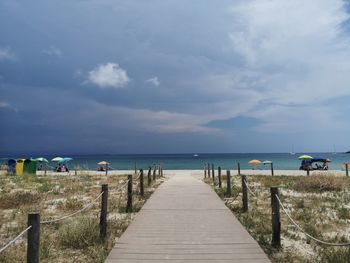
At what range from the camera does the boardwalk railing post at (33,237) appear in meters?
4.46

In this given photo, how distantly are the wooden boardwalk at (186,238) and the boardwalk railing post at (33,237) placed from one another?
1.40 metres

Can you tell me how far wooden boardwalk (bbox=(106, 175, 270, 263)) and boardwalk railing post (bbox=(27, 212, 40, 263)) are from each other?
1400mm

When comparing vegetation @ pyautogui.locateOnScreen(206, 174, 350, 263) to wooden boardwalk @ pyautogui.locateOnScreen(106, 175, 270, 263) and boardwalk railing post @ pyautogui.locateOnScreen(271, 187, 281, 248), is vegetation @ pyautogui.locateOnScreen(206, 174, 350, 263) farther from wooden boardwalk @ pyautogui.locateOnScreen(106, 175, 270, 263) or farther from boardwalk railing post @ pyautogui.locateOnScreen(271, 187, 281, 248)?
wooden boardwalk @ pyautogui.locateOnScreen(106, 175, 270, 263)

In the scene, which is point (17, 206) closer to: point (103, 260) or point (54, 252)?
point (54, 252)

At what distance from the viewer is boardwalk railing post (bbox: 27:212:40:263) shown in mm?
4461

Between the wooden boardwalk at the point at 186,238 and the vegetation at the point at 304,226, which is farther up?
the wooden boardwalk at the point at 186,238

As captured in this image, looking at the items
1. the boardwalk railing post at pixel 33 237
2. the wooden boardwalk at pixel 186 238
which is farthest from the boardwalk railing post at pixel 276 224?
the boardwalk railing post at pixel 33 237

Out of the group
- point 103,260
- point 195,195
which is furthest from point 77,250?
point 195,195

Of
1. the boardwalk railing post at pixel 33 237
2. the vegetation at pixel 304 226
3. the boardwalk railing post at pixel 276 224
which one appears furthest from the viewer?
the boardwalk railing post at pixel 276 224

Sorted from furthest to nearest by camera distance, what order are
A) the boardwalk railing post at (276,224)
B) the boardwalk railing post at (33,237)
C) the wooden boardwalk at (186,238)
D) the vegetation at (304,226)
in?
1. the boardwalk railing post at (276,224)
2. the vegetation at (304,226)
3. the wooden boardwalk at (186,238)
4. the boardwalk railing post at (33,237)

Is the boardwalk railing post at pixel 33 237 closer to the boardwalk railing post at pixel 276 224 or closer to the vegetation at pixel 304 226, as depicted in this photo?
the vegetation at pixel 304 226

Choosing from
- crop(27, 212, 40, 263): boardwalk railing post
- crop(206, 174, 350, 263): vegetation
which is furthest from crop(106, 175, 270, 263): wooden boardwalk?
crop(27, 212, 40, 263): boardwalk railing post

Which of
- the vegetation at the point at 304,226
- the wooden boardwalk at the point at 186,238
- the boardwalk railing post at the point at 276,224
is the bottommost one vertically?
the vegetation at the point at 304,226

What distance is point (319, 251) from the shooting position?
632 cm
